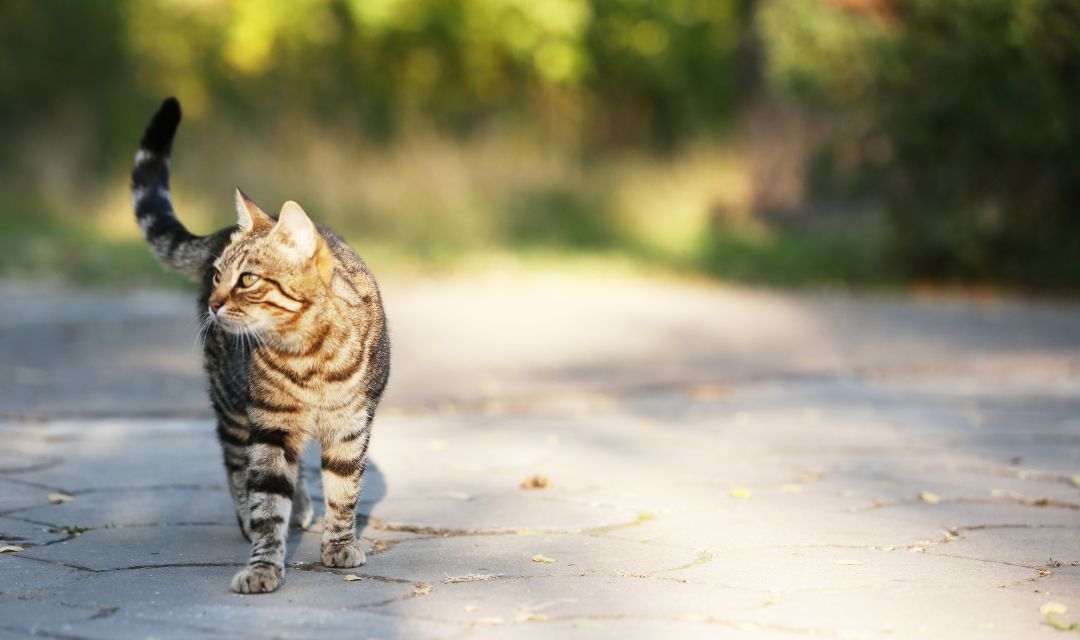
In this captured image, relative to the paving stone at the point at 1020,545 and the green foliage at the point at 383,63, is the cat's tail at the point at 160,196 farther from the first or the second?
the green foliage at the point at 383,63

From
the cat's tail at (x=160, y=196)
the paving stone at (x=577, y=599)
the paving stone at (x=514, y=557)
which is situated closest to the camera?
the paving stone at (x=577, y=599)

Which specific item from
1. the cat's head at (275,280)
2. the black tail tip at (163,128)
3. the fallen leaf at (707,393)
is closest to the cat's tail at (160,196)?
the black tail tip at (163,128)

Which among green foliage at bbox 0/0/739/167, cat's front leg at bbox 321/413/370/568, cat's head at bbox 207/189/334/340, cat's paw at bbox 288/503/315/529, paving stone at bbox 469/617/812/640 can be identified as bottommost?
cat's paw at bbox 288/503/315/529

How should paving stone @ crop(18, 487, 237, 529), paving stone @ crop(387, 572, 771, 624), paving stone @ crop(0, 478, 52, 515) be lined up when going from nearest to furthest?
paving stone @ crop(387, 572, 771, 624) → paving stone @ crop(18, 487, 237, 529) → paving stone @ crop(0, 478, 52, 515)

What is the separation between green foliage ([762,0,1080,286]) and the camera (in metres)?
13.1

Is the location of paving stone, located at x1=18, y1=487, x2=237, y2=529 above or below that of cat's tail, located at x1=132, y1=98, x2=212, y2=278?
below

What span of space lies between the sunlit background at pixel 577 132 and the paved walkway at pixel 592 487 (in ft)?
12.0

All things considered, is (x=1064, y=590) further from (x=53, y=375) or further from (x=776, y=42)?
(x=776, y=42)

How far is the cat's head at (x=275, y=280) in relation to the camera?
430 cm

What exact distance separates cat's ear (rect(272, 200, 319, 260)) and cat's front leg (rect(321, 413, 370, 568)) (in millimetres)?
560

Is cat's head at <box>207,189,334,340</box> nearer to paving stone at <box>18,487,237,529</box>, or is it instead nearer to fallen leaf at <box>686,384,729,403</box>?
paving stone at <box>18,487,237,529</box>

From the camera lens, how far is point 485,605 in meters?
3.83

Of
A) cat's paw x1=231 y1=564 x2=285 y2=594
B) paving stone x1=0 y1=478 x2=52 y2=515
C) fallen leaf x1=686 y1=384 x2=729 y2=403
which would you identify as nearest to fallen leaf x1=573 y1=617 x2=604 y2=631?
cat's paw x1=231 y1=564 x2=285 y2=594

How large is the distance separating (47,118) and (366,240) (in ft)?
33.0
